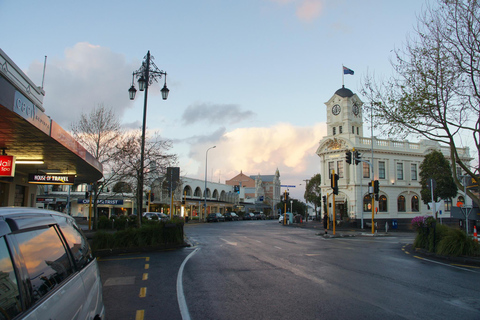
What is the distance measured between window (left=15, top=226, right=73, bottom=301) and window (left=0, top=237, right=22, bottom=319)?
7.5 inches

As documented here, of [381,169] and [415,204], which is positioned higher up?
[381,169]

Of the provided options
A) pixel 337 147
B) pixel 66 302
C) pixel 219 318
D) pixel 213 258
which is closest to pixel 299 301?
pixel 219 318

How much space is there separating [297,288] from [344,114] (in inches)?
1631

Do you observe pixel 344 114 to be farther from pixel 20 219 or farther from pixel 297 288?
pixel 20 219

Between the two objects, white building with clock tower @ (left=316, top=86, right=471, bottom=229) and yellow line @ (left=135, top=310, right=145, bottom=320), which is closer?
yellow line @ (left=135, top=310, right=145, bottom=320)

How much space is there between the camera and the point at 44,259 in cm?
277

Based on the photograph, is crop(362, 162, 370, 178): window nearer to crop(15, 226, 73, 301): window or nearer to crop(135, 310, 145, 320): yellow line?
crop(135, 310, 145, 320): yellow line

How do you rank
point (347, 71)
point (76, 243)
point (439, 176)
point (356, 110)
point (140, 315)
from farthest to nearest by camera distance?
point (356, 110) < point (347, 71) < point (439, 176) < point (140, 315) < point (76, 243)

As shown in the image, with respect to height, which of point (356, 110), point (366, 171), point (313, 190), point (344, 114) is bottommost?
point (313, 190)

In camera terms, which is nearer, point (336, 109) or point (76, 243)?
point (76, 243)

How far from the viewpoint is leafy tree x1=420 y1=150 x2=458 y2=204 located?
1580 inches

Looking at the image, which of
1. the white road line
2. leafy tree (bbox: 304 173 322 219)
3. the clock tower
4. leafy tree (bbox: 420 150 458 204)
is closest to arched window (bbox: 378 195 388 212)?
leafy tree (bbox: 420 150 458 204)

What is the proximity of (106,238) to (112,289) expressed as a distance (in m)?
7.12

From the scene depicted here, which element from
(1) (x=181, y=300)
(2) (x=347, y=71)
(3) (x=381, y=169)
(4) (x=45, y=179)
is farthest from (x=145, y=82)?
(3) (x=381, y=169)
